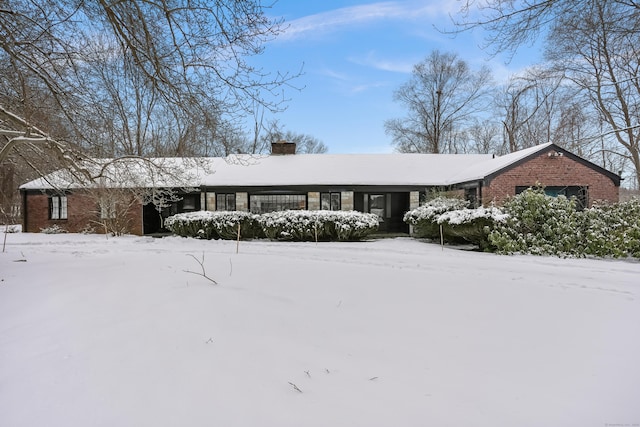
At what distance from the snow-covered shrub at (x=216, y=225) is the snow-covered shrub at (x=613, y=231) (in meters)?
11.4

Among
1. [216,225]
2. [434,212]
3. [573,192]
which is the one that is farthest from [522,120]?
[216,225]

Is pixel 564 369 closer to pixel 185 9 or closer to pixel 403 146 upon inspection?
pixel 185 9

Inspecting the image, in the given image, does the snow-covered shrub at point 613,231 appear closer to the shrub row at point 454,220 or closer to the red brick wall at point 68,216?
the shrub row at point 454,220

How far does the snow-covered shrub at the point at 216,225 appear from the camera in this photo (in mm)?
14094

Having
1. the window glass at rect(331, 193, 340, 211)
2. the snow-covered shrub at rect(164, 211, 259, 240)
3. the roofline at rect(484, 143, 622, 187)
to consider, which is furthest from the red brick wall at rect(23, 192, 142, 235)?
the roofline at rect(484, 143, 622, 187)

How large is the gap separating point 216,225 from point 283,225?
9.24 ft

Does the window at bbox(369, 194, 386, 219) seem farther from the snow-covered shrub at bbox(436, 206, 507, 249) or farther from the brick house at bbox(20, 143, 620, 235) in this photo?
the snow-covered shrub at bbox(436, 206, 507, 249)

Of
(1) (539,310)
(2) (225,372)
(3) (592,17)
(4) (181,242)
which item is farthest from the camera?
(4) (181,242)

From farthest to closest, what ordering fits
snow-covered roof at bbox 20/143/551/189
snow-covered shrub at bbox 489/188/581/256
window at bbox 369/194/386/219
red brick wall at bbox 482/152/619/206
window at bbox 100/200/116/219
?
1. window at bbox 369/194/386/219
2. snow-covered roof at bbox 20/143/551/189
3. red brick wall at bbox 482/152/619/206
4. window at bbox 100/200/116/219
5. snow-covered shrub at bbox 489/188/581/256

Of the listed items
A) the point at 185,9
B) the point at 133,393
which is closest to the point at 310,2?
the point at 185,9

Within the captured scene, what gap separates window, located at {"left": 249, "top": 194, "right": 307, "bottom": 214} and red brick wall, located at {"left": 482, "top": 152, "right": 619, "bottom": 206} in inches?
340

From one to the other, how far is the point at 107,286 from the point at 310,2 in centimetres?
473

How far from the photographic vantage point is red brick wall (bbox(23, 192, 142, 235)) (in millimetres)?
16469

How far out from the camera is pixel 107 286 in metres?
4.36
